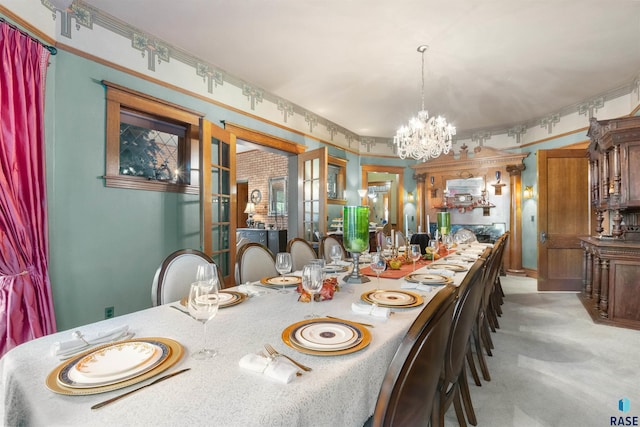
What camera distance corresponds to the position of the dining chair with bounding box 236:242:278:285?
80.6 inches

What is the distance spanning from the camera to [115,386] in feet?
2.19

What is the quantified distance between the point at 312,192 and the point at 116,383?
154 inches

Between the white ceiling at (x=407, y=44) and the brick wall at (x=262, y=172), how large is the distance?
2.26 m

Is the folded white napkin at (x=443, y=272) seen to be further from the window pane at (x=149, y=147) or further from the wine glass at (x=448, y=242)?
the window pane at (x=149, y=147)

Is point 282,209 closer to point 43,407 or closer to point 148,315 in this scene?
point 148,315

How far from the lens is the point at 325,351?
85 cm

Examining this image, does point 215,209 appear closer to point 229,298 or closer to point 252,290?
point 252,290

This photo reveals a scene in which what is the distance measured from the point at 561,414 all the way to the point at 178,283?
2.25 meters

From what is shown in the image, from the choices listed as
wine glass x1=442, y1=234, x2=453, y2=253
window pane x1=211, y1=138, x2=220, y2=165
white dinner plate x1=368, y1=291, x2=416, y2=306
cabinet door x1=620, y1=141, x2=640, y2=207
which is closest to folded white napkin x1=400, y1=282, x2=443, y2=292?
white dinner plate x1=368, y1=291, x2=416, y2=306

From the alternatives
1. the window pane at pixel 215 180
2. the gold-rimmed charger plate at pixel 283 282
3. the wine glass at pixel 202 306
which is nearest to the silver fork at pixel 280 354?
the wine glass at pixel 202 306

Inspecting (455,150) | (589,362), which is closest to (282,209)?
(455,150)

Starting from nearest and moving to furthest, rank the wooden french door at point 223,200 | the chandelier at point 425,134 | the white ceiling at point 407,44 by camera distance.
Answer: the white ceiling at point 407,44 < the wooden french door at point 223,200 < the chandelier at point 425,134

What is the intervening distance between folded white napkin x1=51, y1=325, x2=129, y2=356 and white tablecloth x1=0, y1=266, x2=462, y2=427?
3cm

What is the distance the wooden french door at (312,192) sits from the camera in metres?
4.28
